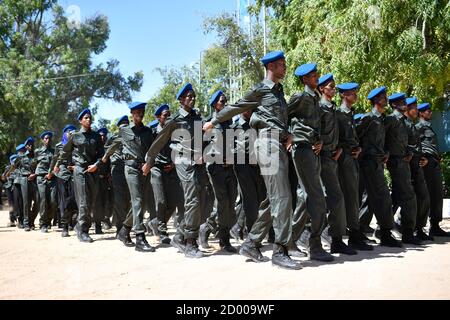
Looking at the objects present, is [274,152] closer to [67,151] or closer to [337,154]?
[337,154]

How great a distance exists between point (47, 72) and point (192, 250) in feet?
99.4

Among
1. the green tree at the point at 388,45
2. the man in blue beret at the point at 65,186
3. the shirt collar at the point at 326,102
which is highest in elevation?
the green tree at the point at 388,45

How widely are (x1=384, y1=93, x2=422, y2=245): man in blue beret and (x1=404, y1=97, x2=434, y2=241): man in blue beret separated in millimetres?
380

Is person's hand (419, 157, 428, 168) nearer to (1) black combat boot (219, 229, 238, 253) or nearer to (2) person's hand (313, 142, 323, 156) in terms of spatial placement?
(2) person's hand (313, 142, 323, 156)

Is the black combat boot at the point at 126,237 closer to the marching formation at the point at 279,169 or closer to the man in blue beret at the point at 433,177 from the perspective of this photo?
the marching formation at the point at 279,169

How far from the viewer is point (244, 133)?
7.89m

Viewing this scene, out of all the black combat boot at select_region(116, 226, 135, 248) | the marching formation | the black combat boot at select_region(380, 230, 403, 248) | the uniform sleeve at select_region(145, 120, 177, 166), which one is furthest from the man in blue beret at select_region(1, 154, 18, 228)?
the black combat boot at select_region(380, 230, 403, 248)

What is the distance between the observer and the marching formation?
6.13m

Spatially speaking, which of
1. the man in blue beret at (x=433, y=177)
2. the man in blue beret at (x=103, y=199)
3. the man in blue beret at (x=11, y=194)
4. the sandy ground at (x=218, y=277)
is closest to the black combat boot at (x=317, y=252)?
the sandy ground at (x=218, y=277)

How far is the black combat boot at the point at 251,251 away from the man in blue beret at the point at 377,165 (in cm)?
207

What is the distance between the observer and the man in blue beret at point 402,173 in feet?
25.0

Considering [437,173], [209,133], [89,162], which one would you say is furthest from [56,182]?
[437,173]
